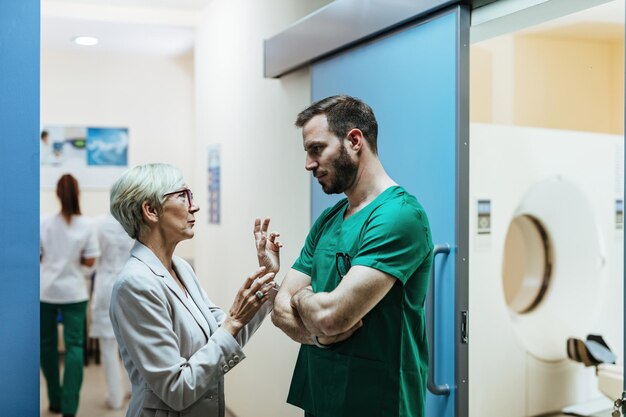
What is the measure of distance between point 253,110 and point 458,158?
72.0 inches

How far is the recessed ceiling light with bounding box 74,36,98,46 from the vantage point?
532 centimetres

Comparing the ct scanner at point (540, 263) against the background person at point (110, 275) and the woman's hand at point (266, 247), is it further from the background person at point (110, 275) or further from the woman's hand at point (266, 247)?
the background person at point (110, 275)

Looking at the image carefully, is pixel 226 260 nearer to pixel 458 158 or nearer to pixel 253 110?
pixel 253 110

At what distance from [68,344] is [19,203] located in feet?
8.21

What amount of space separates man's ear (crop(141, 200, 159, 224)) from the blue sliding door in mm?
911

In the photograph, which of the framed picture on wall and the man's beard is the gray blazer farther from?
the framed picture on wall

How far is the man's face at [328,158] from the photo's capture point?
193 cm

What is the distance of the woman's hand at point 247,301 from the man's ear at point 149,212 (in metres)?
0.31

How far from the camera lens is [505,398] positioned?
12.0 feet

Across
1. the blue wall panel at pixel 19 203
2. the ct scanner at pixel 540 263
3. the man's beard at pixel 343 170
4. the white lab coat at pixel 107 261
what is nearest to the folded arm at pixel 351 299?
the man's beard at pixel 343 170

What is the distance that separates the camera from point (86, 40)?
17.7ft

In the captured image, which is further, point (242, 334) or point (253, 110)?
point (253, 110)

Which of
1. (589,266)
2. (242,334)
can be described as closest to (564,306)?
(589,266)

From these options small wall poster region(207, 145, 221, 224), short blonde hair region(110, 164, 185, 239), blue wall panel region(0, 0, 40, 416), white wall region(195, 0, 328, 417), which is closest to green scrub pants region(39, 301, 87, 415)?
white wall region(195, 0, 328, 417)
